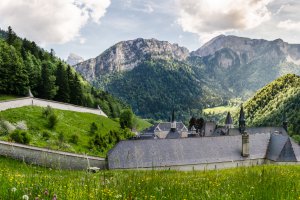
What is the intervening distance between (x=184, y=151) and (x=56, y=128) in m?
30.0

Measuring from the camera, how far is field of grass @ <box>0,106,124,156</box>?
67.0 m

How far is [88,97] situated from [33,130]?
6053 cm

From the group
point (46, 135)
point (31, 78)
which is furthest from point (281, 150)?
point (31, 78)

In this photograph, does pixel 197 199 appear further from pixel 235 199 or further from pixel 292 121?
pixel 292 121

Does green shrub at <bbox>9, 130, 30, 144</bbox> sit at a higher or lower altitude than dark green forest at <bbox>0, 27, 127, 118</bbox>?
lower

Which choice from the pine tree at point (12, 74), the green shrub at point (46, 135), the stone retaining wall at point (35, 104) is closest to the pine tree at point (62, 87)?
the stone retaining wall at point (35, 104)

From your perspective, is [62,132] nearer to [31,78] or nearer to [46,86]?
[46,86]

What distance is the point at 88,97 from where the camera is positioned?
433 ft

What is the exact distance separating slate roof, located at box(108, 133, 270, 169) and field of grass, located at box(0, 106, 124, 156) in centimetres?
1172

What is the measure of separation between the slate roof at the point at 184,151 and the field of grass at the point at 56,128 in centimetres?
1172

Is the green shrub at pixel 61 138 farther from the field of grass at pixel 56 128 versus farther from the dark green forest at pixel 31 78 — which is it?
the dark green forest at pixel 31 78

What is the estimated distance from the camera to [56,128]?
7869cm

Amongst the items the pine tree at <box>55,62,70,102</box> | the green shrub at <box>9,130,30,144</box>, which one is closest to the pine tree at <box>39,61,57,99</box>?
the pine tree at <box>55,62,70,102</box>

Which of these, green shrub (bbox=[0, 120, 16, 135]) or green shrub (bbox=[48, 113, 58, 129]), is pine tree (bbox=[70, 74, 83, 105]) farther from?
green shrub (bbox=[0, 120, 16, 135])
